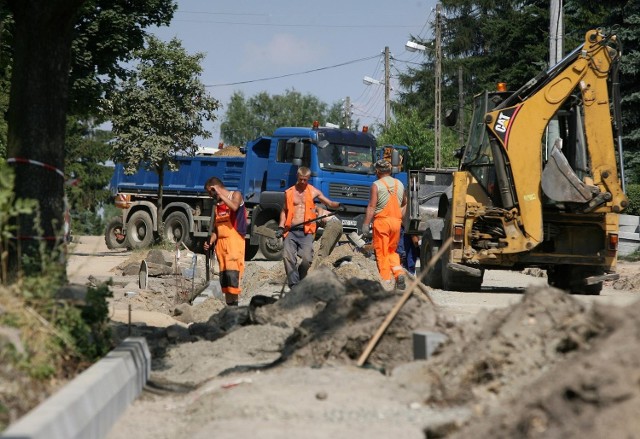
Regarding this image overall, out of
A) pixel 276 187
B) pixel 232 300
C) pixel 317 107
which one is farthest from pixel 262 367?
pixel 317 107

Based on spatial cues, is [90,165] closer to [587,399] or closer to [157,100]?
[157,100]

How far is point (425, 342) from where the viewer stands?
7863mm

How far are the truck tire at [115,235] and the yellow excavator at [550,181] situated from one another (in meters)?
19.0

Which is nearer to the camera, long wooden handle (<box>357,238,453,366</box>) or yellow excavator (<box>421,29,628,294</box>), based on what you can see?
long wooden handle (<box>357,238,453,366</box>)

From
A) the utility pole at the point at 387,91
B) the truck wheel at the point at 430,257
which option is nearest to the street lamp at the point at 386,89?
the utility pole at the point at 387,91

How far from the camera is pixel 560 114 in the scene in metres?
17.3

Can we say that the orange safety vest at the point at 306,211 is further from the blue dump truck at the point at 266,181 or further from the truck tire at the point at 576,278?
the blue dump truck at the point at 266,181

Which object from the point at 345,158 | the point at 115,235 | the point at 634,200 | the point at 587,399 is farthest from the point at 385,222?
the point at 115,235

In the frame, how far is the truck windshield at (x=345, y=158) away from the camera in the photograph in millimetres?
27609

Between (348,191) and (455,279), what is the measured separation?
10.0m

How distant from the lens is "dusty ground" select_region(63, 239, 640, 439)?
518 cm

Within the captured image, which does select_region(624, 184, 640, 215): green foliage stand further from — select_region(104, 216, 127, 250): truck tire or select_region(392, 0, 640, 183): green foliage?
select_region(104, 216, 127, 250): truck tire

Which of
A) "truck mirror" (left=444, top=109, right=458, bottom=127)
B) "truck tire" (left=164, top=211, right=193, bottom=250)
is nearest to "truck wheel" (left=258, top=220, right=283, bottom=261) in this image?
"truck tire" (left=164, top=211, right=193, bottom=250)

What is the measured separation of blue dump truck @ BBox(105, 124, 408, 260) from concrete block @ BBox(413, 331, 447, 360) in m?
18.9
